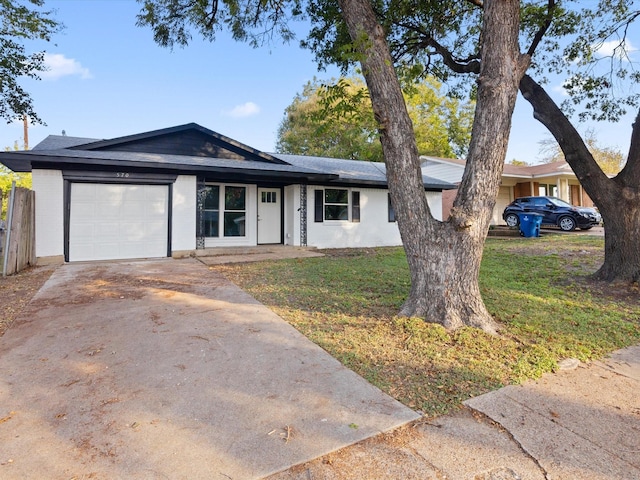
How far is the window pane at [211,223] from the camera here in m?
10.6

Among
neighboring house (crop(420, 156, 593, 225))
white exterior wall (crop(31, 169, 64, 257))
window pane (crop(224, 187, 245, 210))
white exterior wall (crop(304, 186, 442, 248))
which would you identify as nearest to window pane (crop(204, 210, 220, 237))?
window pane (crop(224, 187, 245, 210))

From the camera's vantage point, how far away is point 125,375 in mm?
2895

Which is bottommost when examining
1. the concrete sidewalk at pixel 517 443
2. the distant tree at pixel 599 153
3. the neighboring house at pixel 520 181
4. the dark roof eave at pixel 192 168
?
the concrete sidewalk at pixel 517 443

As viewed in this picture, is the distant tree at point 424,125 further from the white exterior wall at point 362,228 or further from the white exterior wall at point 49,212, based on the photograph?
the white exterior wall at point 49,212

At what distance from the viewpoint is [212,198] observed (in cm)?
1073

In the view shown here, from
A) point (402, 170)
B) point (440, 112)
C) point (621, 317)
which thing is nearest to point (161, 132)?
point (402, 170)

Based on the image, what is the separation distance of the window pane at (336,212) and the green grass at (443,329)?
4666 mm

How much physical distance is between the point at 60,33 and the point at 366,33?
479 inches

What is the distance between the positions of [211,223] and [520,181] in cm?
1879

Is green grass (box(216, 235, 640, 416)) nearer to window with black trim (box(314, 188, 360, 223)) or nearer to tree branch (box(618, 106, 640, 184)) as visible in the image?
tree branch (box(618, 106, 640, 184))

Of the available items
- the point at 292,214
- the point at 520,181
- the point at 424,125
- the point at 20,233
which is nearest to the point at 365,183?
the point at 292,214

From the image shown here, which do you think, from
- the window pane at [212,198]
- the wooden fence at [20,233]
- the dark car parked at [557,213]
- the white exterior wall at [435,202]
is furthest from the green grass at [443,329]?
the dark car parked at [557,213]

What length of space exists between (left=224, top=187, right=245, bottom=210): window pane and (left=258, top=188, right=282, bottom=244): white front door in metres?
0.65

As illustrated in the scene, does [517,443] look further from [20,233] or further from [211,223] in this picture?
[211,223]
